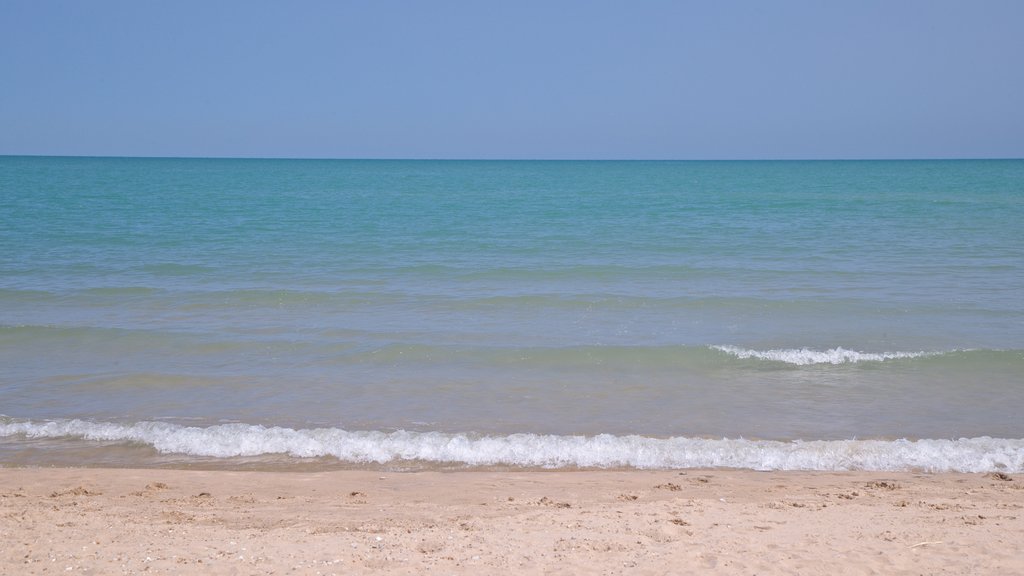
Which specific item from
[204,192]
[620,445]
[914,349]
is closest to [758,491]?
[620,445]

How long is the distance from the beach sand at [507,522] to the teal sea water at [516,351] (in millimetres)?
695

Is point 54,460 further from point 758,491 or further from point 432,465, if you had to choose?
point 758,491

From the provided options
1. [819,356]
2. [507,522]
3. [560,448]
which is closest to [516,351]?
[560,448]

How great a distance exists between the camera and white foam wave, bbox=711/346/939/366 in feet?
35.8

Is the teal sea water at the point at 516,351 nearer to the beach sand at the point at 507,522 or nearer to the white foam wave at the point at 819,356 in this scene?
the white foam wave at the point at 819,356

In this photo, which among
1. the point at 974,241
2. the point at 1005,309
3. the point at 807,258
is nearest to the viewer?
the point at 1005,309

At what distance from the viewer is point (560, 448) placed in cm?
795

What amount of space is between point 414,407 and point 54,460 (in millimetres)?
3617

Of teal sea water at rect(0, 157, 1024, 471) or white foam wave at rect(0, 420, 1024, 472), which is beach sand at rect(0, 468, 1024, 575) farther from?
teal sea water at rect(0, 157, 1024, 471)

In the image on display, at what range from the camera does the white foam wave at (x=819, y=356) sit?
35.8ft

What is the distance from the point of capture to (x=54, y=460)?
7840 mm

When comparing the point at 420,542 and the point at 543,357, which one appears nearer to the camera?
the point at 420,542

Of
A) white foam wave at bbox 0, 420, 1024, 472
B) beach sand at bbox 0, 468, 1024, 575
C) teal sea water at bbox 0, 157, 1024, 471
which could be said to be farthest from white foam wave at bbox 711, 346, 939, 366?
beach sand at bbox 0, 468, 1024, 575

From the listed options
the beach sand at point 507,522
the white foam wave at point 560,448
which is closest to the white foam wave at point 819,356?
the white foam wave at point 560,448
